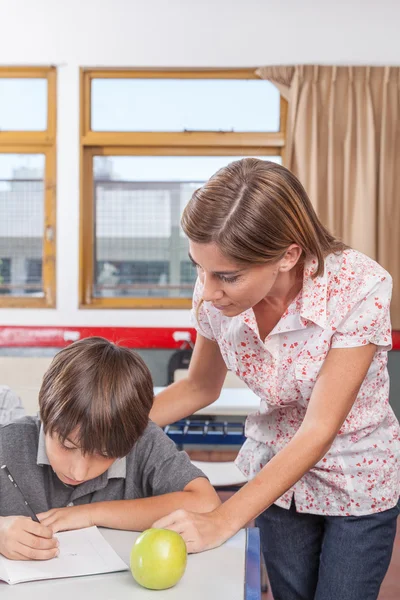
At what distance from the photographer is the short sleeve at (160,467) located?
136 centimetres

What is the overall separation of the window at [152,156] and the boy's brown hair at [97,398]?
329cm

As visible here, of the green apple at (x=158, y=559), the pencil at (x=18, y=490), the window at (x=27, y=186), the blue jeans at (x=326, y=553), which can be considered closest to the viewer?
the green apple at (x=158, y=559)

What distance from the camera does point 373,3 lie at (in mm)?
4484

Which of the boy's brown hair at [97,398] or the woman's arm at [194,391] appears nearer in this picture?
the boy's brown hair at [97,398]

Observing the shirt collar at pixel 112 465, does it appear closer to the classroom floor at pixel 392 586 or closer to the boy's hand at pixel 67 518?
the boy's hand at pixel 67 518

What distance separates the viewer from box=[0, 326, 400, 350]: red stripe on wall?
14.9ft

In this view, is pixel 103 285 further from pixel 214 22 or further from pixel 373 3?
pixel 373 3

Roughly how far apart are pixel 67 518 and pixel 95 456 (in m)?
0.11

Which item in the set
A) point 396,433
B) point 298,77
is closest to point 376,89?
point 298,77

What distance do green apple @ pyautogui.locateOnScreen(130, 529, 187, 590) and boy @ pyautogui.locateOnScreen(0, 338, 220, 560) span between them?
0.20m

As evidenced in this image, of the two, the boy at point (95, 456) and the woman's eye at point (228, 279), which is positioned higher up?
the woman's eye at point (228, 279)

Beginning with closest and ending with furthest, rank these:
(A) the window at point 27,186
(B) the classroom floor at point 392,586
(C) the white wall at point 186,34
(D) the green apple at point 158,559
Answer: (D) the green apple at point 158,559, (B) the classroom floor at point 392,586, (C) the white wall at point 186,34, (A) the window at point 27,186

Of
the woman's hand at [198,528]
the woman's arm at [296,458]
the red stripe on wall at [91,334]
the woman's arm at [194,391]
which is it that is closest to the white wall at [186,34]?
the red stripe on wall at [91,334]

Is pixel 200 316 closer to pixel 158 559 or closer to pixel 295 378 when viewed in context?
pixel 295 378
